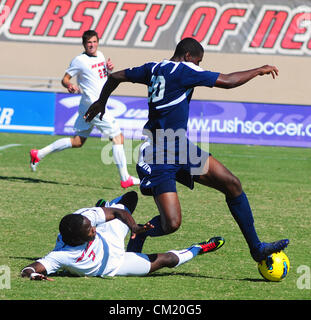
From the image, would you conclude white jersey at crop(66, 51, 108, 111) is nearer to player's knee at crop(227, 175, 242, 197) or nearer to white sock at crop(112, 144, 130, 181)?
white sock at crop(112, 144, 130, 181)

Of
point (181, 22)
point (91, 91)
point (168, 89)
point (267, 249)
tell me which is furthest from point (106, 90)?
point (181, 22)

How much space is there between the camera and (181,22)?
29.1 m

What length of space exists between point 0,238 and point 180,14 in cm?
2185

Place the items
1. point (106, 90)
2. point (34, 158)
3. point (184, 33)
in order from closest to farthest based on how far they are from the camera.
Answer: point (106, 90)
point (34, 158)
point (184, 33)

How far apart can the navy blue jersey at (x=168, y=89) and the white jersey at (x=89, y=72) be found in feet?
18.0

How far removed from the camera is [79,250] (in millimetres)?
6625

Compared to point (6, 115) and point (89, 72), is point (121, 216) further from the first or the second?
point (6, 115)

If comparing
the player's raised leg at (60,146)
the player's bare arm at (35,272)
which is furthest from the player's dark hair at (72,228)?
the player's raised leg at (60,146)

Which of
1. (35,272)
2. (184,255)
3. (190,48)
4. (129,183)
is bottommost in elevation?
(35,272)

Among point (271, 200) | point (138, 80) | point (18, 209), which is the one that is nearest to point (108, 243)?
point (138, 80)

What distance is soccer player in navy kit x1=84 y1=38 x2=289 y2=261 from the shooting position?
7.04m

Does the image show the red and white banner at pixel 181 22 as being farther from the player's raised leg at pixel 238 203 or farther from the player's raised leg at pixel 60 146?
the player's raised leg at pixel 238 203

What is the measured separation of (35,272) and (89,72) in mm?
6742
